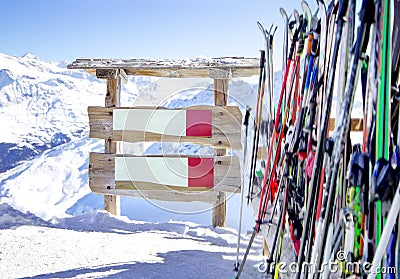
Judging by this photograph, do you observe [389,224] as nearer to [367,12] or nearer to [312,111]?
[367,12]

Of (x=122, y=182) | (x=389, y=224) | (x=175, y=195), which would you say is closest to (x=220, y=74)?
(x=175, y=195)

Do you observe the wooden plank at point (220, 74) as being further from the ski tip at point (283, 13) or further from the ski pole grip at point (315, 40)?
the ski pole grip at point (315, 40)

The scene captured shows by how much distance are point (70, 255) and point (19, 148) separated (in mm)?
54793

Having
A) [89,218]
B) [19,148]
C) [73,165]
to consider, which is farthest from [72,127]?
[89,218]

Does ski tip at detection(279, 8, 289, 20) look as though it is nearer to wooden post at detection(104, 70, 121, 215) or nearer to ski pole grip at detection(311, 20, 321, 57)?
ski pole grip at detection(311, 20, 321, 57)

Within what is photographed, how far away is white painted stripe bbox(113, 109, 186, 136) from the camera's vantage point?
387 centimetres

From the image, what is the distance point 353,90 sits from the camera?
1153mm

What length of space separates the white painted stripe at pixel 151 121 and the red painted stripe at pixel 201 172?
0.30m

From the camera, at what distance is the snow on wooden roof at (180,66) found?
377cm

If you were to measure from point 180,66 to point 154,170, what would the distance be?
1020 millimetres

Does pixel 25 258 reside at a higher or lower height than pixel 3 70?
lower

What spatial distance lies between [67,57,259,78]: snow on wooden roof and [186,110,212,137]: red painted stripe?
372 millimetres

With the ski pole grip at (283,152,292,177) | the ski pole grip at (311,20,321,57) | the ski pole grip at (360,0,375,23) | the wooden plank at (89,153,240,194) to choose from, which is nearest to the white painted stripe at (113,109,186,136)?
the wooden plank at (89,153,240,194)

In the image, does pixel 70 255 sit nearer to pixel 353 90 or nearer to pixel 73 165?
pixel 353 90
